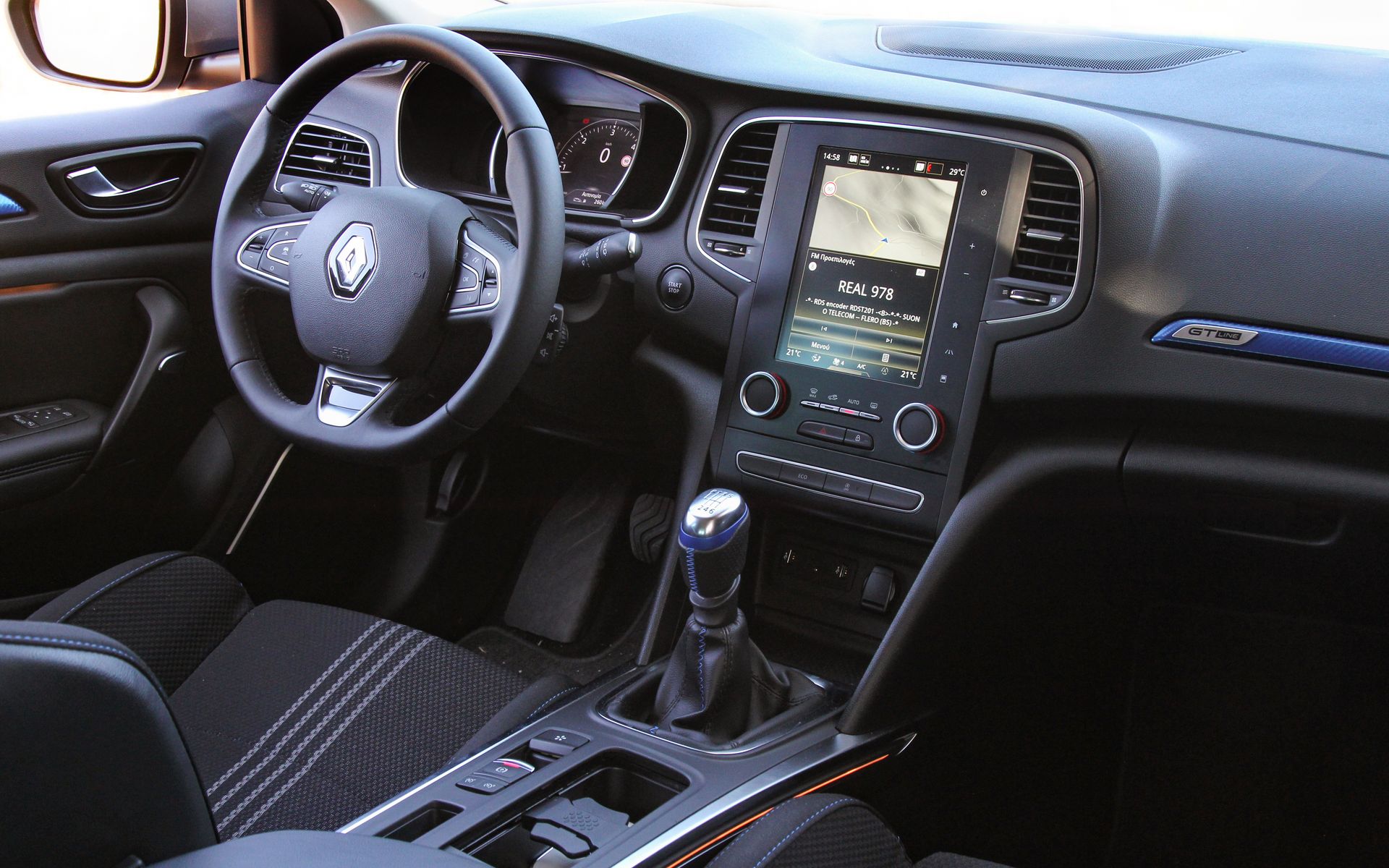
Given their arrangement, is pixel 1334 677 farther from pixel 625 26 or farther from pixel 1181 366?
pixel 625 26

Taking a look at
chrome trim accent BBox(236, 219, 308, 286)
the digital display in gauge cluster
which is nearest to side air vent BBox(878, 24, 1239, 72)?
the digital display in gauge cluster

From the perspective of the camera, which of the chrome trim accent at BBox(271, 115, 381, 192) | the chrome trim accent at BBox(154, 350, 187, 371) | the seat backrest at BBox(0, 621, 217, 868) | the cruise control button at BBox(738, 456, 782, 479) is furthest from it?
the chrome trim accent at BBox(154, 350, 187, 371)

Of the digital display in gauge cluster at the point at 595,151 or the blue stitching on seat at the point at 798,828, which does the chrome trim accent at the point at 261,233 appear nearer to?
the digital display in gauge cluster at the point at 595,151

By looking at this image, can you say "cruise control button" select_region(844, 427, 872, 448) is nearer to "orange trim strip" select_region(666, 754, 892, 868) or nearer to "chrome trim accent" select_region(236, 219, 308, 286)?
"orange trim strip" select_region(666, 754, 892, 868)

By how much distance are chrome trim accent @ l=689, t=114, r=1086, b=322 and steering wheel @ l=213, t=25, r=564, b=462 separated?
323 mm

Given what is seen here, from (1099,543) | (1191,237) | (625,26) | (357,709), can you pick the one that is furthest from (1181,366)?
(357,709)

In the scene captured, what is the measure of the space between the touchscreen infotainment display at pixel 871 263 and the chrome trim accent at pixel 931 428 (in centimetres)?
3

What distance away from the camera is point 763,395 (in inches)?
65.1

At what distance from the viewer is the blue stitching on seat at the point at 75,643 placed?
2.26 feet

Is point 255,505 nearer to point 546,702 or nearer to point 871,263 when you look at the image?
point 546,702

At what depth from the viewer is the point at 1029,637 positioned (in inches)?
67.2

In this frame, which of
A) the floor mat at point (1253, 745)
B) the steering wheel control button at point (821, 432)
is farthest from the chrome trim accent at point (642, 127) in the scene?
the floor mat at point (1253, 745)

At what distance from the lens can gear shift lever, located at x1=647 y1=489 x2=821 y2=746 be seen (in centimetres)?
137

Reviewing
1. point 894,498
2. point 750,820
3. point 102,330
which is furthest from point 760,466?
point 102,330
